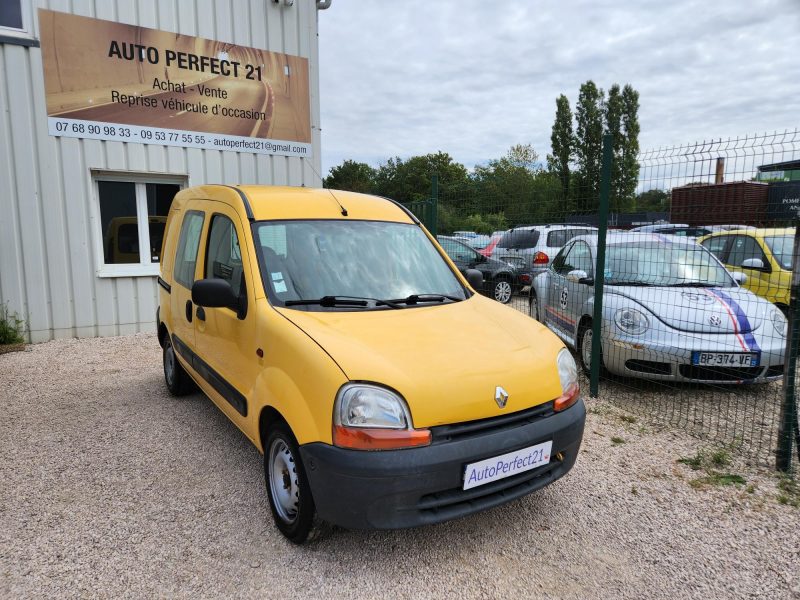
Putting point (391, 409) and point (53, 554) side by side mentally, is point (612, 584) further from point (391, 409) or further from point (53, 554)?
point (53, 554)

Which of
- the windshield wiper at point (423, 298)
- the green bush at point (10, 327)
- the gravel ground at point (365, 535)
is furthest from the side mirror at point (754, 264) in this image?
the green bush at point (10, 327)

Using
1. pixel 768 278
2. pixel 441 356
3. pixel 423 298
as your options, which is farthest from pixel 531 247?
pixel 441 356

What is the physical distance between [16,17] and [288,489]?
775cm

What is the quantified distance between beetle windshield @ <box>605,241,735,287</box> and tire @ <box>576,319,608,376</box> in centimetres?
52

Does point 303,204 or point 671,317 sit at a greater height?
point 303,204

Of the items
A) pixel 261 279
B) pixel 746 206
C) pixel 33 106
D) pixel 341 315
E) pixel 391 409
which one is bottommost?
pixel 391 409

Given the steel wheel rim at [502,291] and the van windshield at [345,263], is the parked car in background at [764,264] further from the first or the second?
the van windshield at [345,263]

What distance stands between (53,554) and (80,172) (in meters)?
6.23

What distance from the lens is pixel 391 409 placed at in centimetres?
218

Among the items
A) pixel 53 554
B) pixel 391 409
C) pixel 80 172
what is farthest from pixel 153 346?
pixel 391 409

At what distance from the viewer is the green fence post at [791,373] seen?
10.7 ft

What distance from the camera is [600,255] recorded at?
182 inches

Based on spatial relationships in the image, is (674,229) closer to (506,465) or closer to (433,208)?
(433,208)

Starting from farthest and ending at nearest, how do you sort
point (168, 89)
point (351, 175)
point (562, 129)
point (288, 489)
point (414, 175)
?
1. point (351, 175)
2. point (414, 175)
3. point (562, 129)
4. point (168, 89)
5. point (288, 489)
